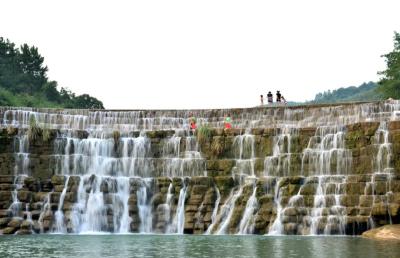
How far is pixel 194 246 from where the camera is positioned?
107 ft

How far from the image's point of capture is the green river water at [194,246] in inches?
1112

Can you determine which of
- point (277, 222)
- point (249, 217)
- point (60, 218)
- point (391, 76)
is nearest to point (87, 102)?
point (391, 76)

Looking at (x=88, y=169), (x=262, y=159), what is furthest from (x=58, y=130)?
(x=262, y=159)

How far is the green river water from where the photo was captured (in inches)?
1112

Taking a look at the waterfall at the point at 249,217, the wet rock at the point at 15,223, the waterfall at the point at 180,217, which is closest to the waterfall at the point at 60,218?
the wet rock at the point at 15,223

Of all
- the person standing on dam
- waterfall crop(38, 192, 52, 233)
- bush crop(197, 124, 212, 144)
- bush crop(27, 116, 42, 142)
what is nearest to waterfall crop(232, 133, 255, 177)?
bush crop(197, 124, 212, 144)

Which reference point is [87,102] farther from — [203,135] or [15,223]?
[15,223]

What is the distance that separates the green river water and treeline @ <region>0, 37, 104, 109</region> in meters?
61.4

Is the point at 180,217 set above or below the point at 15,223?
above

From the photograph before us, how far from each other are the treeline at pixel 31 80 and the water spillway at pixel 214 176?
50.8 metres

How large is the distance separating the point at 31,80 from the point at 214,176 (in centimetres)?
6739

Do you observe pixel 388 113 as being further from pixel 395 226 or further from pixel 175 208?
pixel 175 208

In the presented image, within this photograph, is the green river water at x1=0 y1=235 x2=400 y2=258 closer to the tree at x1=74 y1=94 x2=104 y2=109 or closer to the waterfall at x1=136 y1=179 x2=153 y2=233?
the waterfall at x1=136 y1=179 x2=153 y2=233

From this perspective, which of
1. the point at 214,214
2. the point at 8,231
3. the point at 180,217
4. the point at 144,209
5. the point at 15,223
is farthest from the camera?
the point at 144,209
